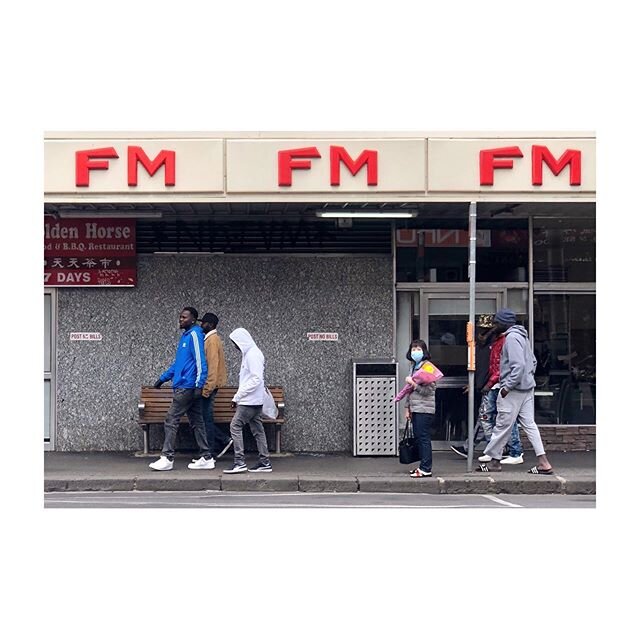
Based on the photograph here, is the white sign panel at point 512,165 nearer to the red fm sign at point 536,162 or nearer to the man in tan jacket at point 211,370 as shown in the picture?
the red fm sign at point 536,162

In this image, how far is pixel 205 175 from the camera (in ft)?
41.5

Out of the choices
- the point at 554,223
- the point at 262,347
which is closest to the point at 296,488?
the point at 262,347

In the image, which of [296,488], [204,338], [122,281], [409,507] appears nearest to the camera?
[409,507]

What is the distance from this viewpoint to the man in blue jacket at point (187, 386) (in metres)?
13.1

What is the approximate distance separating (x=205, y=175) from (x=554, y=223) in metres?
5.05

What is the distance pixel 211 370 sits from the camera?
44.3ft

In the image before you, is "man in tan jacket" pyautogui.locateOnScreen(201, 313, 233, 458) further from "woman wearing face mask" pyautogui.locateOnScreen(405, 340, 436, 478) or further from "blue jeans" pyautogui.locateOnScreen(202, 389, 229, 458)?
"woman wearing face mask" pyautogui.locateOnScreen(405, 340, 436, 478)

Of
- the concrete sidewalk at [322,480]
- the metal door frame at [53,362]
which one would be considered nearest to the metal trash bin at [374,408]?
the concrete sidewalk at [322,480]

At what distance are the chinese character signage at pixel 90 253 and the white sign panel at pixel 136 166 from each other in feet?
5.91

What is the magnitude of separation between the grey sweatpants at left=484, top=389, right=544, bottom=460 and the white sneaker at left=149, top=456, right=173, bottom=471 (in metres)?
3.87

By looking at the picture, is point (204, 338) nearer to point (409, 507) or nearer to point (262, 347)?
point (262, 347)

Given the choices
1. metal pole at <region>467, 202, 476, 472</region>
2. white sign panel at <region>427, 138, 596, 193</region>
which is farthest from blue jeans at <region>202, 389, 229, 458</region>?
white sign panel at <region>427, 138, 596, 193</region>

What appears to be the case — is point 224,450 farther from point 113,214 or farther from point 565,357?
point 565,357

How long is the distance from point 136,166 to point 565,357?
6.48 meters
